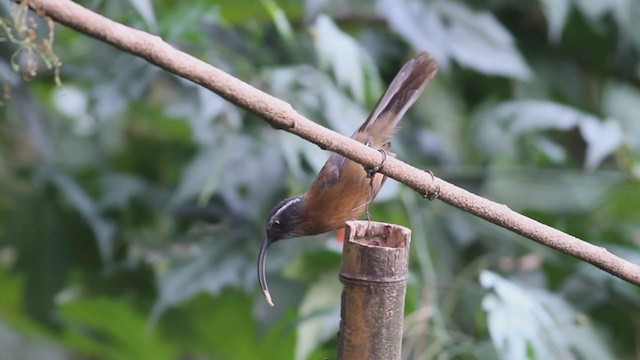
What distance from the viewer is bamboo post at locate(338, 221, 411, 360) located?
904mm

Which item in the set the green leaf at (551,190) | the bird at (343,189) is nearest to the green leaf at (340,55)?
the bird at (343,189)

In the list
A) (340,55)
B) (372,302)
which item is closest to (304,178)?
(340,55)

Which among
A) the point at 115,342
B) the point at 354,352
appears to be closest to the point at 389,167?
the point at 354,352

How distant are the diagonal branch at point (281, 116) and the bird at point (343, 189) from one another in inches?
12.6

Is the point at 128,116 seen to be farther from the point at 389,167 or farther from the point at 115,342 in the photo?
the point at 389,167

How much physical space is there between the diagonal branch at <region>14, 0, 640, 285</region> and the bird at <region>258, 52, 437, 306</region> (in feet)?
1.05

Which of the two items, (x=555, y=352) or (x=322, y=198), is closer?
(x=322, y=198)

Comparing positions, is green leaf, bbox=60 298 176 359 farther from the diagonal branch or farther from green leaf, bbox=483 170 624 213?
the diagonal branch

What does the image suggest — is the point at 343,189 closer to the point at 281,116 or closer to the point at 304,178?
the point at 281,116

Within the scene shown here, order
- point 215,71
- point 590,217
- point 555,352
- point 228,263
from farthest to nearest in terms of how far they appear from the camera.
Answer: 1. point 590,217
2. point 228,263
3. point 555,352
4. point 215,71

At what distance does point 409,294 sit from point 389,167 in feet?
2.92

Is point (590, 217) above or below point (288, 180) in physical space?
above

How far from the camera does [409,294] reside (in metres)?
1.82

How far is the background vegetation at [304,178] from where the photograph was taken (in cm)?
189
